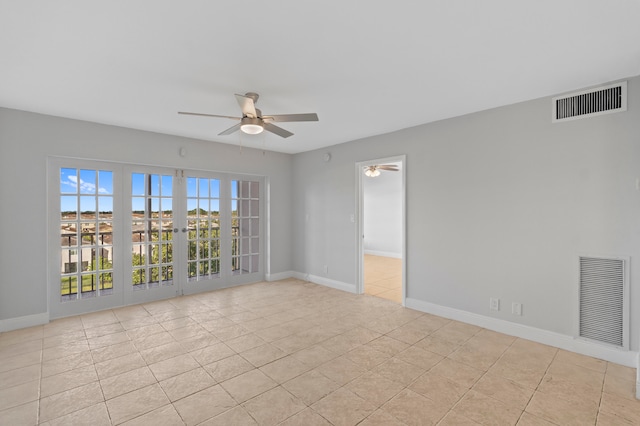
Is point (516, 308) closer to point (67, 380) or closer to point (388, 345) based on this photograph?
point (388, 345)

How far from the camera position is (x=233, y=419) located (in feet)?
6.56

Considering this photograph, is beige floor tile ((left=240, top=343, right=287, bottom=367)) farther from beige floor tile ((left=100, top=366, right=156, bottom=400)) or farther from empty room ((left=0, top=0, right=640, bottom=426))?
beige floor tile ((left=100, top=366, right=156, bottom=400))

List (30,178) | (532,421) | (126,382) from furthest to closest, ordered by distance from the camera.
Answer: (30,178), (126,382), (532,421)

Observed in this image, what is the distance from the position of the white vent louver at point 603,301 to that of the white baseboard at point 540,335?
0.08 m

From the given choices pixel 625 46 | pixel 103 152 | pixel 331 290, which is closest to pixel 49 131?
pixel 103 152

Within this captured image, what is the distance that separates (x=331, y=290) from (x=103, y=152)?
4000 mm

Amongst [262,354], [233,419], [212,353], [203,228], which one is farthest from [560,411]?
[203,228]

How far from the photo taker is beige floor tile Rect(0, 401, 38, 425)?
77.5 inches

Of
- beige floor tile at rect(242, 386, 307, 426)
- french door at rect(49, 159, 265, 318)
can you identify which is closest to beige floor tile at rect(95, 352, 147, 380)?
beige floor tile at rect(242, 386, 307, 426)

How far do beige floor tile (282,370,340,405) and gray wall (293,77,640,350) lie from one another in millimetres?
2163

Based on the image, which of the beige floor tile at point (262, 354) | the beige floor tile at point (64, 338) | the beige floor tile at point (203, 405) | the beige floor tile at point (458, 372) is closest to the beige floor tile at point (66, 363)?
the beige floor tile at point (64, 338)

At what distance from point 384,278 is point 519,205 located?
3253 mm

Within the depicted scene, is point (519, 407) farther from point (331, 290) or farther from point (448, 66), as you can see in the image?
point (331, 290)

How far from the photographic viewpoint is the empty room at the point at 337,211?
6.64ft
